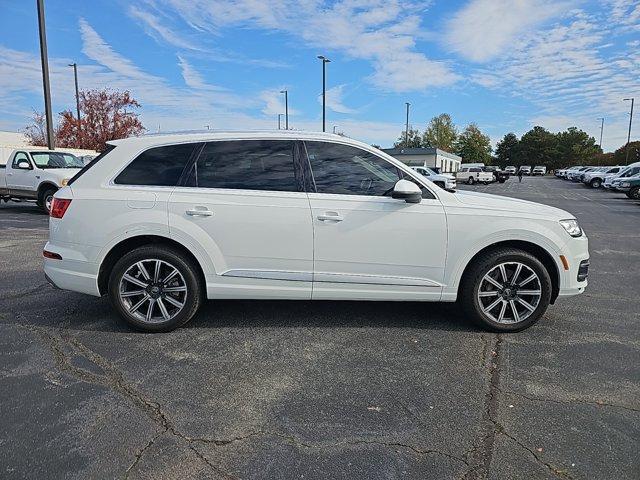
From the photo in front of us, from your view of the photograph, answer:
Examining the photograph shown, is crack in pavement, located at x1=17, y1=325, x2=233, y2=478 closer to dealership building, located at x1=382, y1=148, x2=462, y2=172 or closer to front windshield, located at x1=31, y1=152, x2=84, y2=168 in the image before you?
front windshield, located at x1=31, y1=152, x2=84, y2=168

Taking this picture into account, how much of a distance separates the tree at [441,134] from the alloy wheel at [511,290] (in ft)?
297

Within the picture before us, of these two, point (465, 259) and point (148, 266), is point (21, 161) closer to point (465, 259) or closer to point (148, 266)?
point (148, 266)

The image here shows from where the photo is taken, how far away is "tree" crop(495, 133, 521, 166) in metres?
102

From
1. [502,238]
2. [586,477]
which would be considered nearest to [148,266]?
[502,238]

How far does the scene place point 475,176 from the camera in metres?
47.2

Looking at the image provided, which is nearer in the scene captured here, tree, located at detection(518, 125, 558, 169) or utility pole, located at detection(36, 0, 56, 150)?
utility pole, located at detection(36, 0, 56, 150)

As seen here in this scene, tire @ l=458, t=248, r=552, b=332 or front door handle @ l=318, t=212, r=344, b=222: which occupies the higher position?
front door handle @ l=318, t=212, r=344, b=222

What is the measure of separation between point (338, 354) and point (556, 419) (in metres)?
1.62

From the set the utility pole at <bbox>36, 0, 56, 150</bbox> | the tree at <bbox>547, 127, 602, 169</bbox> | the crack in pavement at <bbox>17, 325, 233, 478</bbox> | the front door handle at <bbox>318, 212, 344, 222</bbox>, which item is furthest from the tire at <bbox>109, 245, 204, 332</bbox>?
the tree at <bbox>547, 127, 602, 169</bbox>

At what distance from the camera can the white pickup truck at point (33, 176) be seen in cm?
1300

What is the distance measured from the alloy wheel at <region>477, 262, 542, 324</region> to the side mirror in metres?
1.00

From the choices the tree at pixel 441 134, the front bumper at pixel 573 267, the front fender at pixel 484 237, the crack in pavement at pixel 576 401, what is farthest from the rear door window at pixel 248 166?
the tree at pixel 441 134

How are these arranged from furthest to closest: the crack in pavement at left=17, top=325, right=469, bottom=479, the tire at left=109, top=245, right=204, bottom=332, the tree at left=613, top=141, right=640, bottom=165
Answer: the tree at left=613, top=141, right=640, bottom=165
the tire at left=109, top=245, right=204, bottom=332
the crack in pavement at left=17, top=325, right=469, bottom=479

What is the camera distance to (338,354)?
12.2 feet
